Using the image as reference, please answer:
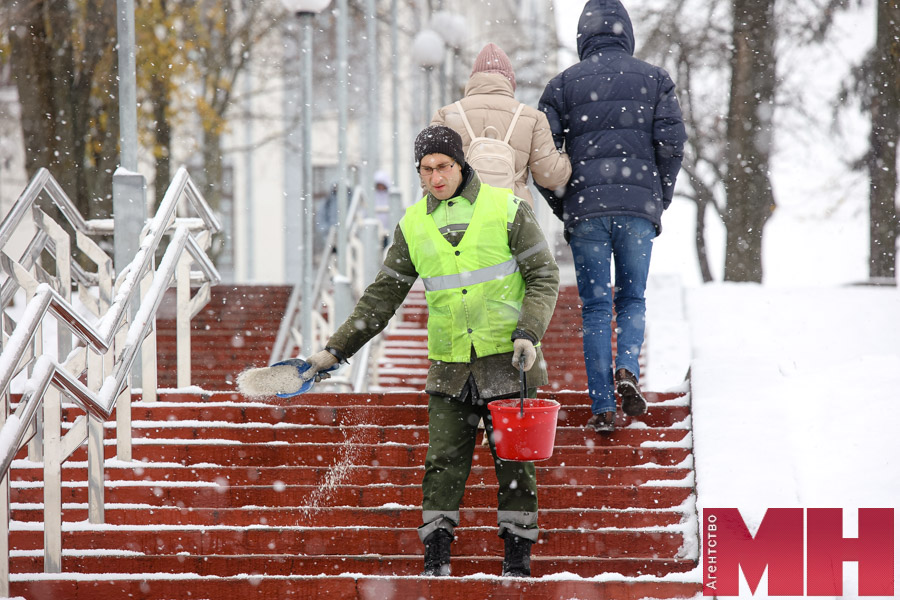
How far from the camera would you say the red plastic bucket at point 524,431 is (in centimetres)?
430

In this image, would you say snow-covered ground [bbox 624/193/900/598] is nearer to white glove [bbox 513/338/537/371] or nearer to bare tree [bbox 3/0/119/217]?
white glove [bbox 513/338/537/371]

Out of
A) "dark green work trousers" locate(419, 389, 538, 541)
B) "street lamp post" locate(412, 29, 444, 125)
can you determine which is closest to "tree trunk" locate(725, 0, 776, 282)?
"street lamp post" locate(412, 29, 444, 125)

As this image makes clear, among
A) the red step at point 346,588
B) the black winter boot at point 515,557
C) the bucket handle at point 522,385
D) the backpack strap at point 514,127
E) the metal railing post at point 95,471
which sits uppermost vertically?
the backpack strap at point 514,127

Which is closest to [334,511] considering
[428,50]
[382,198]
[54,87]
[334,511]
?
[334,511]

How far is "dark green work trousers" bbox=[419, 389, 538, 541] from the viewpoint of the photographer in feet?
15.0

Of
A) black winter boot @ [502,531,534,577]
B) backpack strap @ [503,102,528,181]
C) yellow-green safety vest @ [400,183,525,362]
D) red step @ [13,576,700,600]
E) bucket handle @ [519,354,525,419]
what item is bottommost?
red step @ [13,576,700,600]

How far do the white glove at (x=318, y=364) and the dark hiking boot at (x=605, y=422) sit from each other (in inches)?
68.2

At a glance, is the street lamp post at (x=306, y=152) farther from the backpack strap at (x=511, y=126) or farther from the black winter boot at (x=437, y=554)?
the black winter boot at (x=437, y=554)

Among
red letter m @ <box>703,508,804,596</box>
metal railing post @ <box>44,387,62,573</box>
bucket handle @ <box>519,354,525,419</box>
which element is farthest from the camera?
metal railing post @ <box>44,387,62,573</box>

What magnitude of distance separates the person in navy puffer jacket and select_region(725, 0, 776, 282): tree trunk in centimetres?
872

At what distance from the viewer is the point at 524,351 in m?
4.39

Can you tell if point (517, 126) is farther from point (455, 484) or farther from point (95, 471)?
point (95, 471)

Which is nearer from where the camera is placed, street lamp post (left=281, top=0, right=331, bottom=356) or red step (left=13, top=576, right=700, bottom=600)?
red step (left=13, top=576, right=700, bottom=600)

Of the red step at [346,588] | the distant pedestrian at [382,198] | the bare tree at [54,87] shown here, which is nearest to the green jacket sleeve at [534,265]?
the red step at [346,588]
